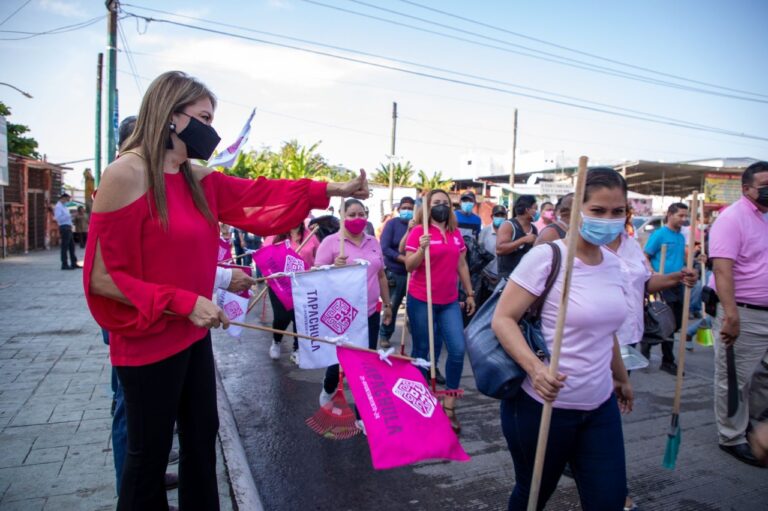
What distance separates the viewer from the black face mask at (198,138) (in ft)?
7.69

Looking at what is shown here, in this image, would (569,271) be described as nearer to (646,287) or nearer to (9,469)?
(646,287)

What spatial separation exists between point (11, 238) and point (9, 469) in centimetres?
1862

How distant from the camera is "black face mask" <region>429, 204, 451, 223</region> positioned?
5.43 meters

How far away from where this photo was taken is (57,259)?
719 inches

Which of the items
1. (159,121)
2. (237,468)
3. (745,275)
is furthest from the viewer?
(745,275)

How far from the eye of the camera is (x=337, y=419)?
486 centimetres

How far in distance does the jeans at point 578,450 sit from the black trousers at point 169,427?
148cm

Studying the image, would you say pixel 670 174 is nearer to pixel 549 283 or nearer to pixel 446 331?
pixel 446 331

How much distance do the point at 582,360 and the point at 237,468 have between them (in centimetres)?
255

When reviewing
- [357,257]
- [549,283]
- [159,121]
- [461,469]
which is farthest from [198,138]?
[461,469]

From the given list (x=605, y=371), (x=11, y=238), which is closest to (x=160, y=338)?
(x=605, y=371)

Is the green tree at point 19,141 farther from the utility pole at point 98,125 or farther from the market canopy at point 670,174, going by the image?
the market canopy at point 670,174

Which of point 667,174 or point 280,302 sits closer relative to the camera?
point 280,302

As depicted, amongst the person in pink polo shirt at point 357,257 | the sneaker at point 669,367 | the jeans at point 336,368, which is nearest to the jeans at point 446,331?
the person in pink polo shirt at point 357,257
